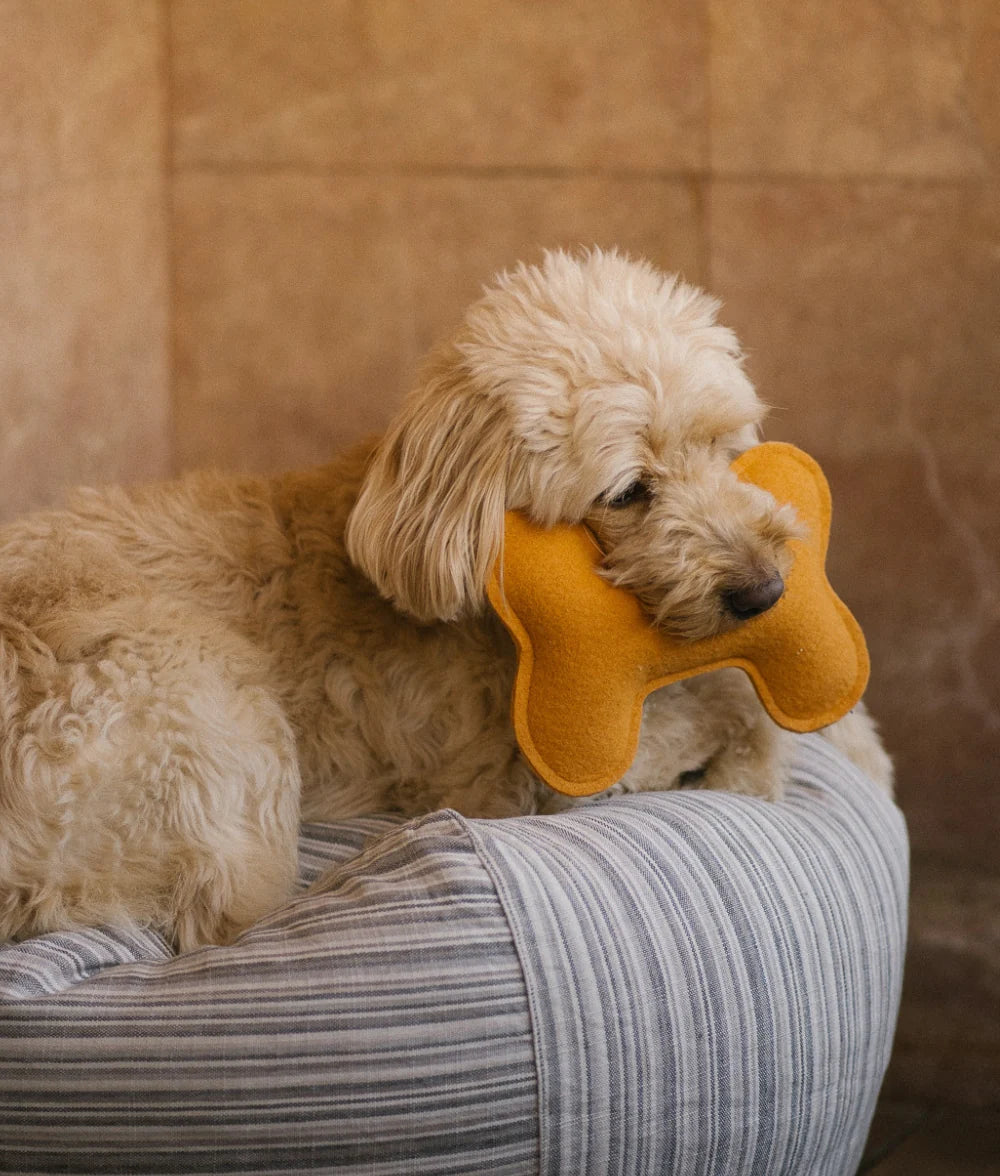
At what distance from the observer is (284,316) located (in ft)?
8.65

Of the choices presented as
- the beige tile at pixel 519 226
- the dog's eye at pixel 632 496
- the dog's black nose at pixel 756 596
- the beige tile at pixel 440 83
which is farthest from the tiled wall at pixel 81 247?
the dog's black nose at pixel 756 596

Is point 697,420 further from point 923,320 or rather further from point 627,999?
point 923,320

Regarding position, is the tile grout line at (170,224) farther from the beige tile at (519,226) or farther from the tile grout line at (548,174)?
the beige tile at (519,226)

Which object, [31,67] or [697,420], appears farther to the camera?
[31,67]

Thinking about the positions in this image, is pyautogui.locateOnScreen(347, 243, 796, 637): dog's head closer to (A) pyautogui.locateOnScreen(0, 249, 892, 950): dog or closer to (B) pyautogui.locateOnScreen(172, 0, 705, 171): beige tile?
(A) pyautogui.locateOnScreen(0, 249, 892, 950): dog

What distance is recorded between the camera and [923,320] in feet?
8.13

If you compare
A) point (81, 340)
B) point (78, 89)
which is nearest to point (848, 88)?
point (78, 89)

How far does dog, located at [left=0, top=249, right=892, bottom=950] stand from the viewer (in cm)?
160

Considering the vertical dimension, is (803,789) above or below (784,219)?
below

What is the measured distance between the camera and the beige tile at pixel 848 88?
7.82 ft

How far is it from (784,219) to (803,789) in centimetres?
127

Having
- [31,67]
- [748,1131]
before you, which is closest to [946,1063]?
[748,1131]

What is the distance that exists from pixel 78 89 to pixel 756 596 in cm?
179

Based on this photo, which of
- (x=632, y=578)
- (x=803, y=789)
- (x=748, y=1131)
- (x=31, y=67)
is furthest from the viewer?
(x=31, y=67)
